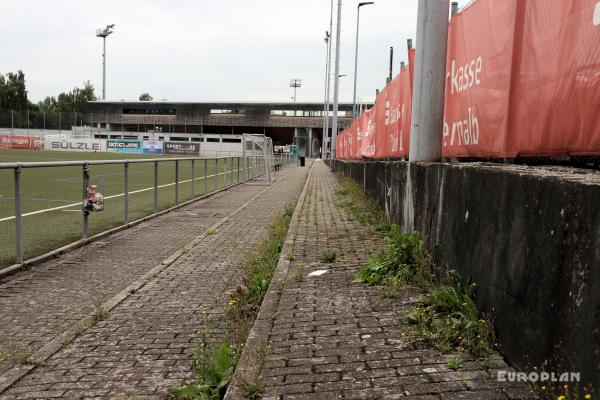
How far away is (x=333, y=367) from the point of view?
9.80 feet

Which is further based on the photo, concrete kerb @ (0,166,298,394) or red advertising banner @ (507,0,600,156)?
concrete kerb @ (0,166,298,394)

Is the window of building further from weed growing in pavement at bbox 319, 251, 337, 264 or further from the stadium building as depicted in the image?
weed growing in pavement at bbox 319, 251, 337, 264

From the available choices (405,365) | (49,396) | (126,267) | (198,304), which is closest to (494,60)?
(405,365)

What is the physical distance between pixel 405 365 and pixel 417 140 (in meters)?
3.27

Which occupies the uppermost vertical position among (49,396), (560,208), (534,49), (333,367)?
(534,49)

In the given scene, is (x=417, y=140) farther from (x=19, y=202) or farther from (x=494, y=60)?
(x=19, y=202)

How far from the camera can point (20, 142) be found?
6912 cm

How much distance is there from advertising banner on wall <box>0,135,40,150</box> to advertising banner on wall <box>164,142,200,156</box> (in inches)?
722

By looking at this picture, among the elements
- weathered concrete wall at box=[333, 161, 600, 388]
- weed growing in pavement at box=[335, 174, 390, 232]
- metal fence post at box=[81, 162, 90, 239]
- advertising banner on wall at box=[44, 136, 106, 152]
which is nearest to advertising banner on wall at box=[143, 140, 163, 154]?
advertising banner on wall at box=[44, 136, 106, 152]

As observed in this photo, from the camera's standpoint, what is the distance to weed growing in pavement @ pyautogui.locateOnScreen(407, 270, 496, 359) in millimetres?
2982

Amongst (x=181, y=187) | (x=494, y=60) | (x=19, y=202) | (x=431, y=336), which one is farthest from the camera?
(x=181, y=187)

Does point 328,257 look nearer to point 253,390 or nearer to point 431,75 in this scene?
point 431,75

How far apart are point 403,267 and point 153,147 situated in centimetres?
6425

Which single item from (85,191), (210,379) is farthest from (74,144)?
(210,379)
